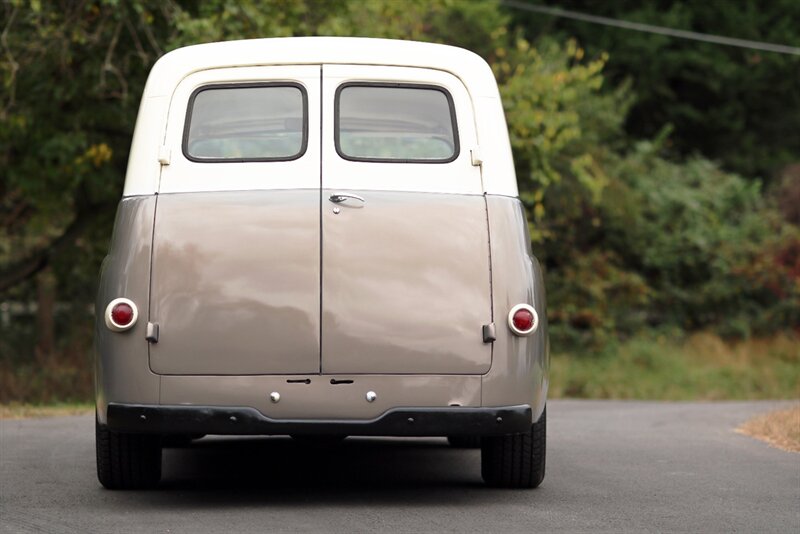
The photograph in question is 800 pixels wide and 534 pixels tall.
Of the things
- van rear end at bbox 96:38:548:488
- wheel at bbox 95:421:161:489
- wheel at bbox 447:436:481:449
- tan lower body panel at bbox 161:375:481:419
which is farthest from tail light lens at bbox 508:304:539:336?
wheel at bbox 447:436:481:449

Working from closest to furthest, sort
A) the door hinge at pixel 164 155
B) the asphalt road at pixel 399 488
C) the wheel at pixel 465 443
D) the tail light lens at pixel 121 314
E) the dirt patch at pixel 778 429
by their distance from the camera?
1. the asphalt road at pixel 399 488
2. the tail light lens at pixel 121 314
3. the door hinge at pixel 164 155
4. the wheel at pixel 465 443
5. the dirt patch at pixel 778 429

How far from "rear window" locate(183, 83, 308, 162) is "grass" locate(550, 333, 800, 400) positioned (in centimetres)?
1685

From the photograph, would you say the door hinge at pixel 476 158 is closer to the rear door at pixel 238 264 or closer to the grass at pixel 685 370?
the rear door at pixel 238 264

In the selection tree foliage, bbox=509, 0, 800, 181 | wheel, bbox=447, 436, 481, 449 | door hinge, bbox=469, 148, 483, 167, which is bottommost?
wheel, bbox=447, 436, 481, 449

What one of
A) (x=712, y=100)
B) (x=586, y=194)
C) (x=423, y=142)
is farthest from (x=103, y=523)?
(x=712, y=100)

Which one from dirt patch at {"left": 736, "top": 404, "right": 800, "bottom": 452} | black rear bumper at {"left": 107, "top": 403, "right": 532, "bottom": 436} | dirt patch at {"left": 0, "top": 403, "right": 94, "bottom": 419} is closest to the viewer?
black rear bumper at {"left": 107, "top": 403, "right": 532, "bottom": 436}

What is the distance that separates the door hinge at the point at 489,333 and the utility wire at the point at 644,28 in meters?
28.8

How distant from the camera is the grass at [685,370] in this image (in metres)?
24.9

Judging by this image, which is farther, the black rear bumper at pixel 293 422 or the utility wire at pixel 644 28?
the utility wire at pixel 644 28

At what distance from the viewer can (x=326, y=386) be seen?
7117 millimetres

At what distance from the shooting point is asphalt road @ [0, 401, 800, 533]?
6828 mm

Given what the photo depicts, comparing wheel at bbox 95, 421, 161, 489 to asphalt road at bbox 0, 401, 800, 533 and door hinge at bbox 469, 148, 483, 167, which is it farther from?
door hinge at bbox 469, 148, 483, 167

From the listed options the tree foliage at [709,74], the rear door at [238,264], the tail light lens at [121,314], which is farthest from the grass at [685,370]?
the tail light lens at [121,314]

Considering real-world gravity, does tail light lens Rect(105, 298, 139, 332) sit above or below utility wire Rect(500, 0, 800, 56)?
below
